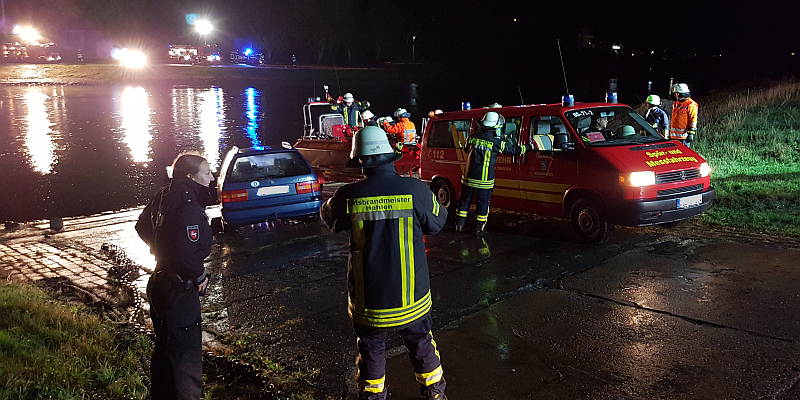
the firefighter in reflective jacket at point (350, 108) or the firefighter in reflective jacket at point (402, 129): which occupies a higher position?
the firefighter in reflective jacket at point (350, 108)

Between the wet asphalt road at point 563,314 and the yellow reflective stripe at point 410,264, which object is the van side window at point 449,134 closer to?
the wet asphalt road at point 563,314

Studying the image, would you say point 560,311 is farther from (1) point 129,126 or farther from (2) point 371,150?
(1) point 129,126

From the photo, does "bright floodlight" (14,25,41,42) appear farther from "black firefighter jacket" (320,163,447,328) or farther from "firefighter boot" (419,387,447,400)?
"firefighter boot" (419,387,447,400)

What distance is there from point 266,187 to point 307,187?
0.61m

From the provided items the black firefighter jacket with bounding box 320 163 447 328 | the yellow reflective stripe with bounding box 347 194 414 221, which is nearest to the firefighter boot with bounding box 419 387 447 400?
the black firefighter jacket with bounding box 320 163 447 328

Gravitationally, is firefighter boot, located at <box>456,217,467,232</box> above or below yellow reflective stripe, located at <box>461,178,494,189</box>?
below

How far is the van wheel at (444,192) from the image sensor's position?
1038 centimetres

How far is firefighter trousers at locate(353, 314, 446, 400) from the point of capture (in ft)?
12.6

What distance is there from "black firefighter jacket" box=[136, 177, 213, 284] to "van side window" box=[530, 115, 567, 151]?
Answer: 543 centimetres

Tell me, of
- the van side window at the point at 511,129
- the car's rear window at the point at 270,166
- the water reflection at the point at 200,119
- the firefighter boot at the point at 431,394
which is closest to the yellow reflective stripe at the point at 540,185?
the van side window at the point at 511,129

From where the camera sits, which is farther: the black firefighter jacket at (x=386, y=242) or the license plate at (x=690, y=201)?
the license plate at (x=690, y=201)

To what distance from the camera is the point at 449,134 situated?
1037cm

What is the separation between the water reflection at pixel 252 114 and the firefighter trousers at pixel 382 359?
1443 centimetres

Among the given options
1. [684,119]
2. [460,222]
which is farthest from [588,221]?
[684,119]
